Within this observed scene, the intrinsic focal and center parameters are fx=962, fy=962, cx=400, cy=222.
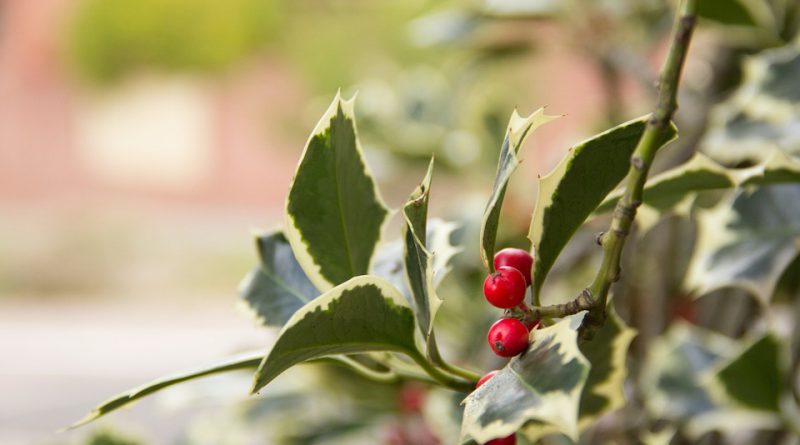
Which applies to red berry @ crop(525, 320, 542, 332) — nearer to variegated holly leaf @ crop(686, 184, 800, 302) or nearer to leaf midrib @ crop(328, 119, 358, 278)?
leaf midrib @ crop(328, 119, 358, 278)

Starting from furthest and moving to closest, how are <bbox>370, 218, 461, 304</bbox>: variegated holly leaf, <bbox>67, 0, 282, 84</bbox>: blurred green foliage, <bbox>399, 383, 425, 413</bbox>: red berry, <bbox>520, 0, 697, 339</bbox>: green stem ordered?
<bbox>67, 0, 282, 84</bbox>: blurred green foliage, <bbox>399, 383, 425, 413</bbox>: red berry, <bbox>370, 218, 461, 304</bbox>: variegated holly leaf, <bbox>520, 0, 697, 339</bbox>: green stem

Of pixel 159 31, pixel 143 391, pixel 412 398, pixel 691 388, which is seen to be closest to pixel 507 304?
pixel 143 391

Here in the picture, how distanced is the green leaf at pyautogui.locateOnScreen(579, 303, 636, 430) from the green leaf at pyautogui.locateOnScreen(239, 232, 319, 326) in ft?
0.43

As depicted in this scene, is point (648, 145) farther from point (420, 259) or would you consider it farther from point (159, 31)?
point (159, 31)

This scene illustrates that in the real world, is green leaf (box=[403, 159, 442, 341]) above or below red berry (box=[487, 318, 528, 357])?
above

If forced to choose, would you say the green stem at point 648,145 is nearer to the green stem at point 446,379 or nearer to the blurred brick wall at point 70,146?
the green stem at point 446,379

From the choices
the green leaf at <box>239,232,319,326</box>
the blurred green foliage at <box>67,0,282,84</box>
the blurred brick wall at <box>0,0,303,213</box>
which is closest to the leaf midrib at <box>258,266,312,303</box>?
the green leaf at <box>239,232,319,326</box>

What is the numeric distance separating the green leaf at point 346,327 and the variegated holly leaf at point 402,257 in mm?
56

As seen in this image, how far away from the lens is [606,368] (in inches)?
17.8

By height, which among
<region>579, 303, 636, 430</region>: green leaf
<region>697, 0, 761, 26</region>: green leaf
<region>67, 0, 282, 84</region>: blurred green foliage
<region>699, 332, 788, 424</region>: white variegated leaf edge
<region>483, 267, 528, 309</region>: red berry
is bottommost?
<region>699, 332, 788, 424</region>: white variegated leaf edge

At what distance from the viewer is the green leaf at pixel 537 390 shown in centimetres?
29

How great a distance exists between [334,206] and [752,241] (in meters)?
0.29

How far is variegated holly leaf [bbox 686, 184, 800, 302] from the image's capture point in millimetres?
550

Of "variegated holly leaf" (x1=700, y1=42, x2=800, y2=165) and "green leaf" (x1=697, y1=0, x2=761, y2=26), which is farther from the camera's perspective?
"green leaf" (x1=697, y1=0, x2=761, y2=26)
